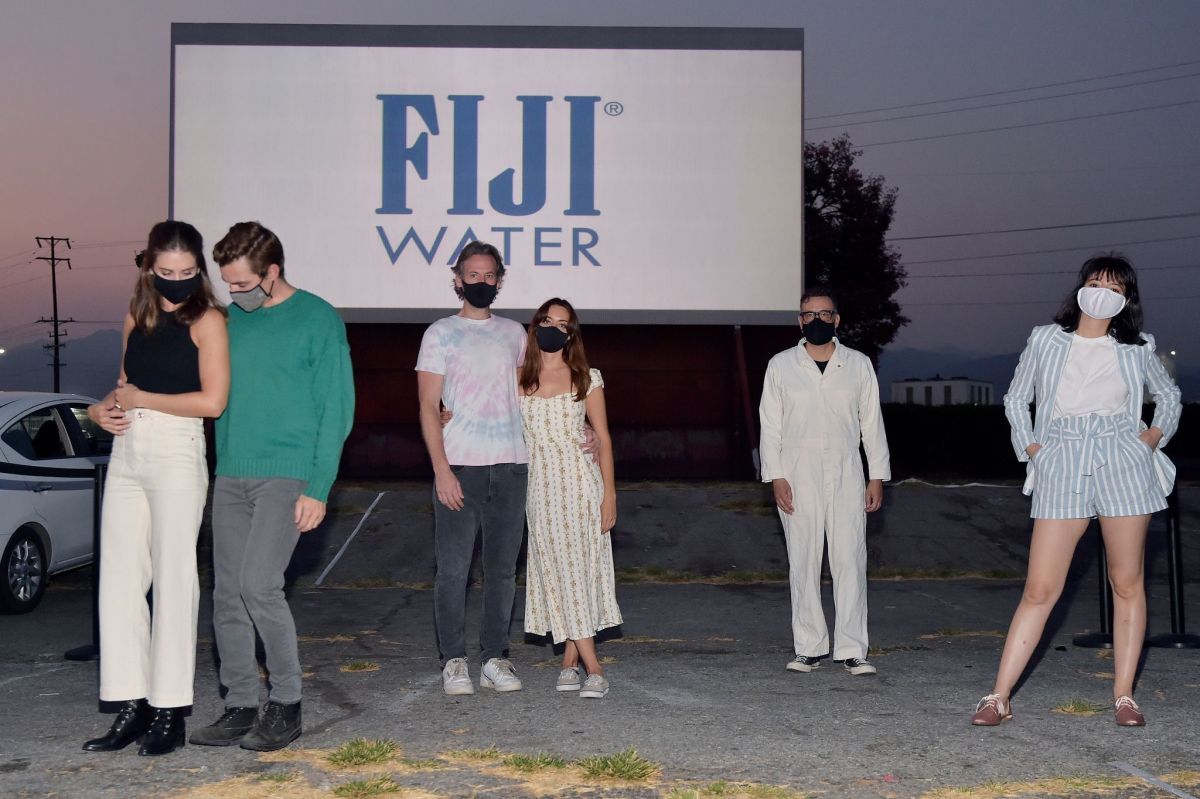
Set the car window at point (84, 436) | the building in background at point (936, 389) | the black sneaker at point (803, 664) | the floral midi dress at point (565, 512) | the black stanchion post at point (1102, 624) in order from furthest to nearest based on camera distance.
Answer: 1. the building in background at point (936, 389)
2. the car window at point (84, 436)
3. the black stanchion post at point (1102, 624)
4. the black sneaker at point (803, 664)
5. the floral midi dress at point (565, 512)

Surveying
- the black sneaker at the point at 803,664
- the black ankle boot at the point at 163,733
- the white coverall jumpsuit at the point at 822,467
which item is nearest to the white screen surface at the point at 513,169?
the white coverall jumpsuit at the point at 822,467

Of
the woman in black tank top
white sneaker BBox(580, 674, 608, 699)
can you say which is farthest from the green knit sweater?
white sneaker BBox(580, 674, 608, 699)

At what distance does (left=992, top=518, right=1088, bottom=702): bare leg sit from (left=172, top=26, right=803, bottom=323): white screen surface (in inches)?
406

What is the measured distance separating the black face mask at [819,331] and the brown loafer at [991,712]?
6.65 ft

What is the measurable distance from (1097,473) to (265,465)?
3107 millimetres

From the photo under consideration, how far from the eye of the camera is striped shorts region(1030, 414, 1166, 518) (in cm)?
492

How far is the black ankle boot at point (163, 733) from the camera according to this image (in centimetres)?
442

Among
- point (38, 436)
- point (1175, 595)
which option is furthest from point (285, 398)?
point (1175, 595)

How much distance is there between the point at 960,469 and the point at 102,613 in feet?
79.4

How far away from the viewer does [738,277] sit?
50.1ft

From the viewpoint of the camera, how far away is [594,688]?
5.55 metres

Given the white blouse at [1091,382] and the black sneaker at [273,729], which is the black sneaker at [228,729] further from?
the white blouse at [1091,382]

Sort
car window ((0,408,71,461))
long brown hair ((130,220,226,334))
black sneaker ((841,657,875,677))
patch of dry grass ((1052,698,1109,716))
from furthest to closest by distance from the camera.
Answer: car window ((0,408,71,461)), black sneaker ((841,657,875,677)), patch of dry grass ((1052,698,1109,716)), long brown hair ((130,220,226,334))

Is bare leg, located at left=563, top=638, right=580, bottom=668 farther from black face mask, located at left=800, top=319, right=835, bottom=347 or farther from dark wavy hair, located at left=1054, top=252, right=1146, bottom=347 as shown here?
dark wavy hair, located at left=1054, top=252, right=1146, bottom=347
